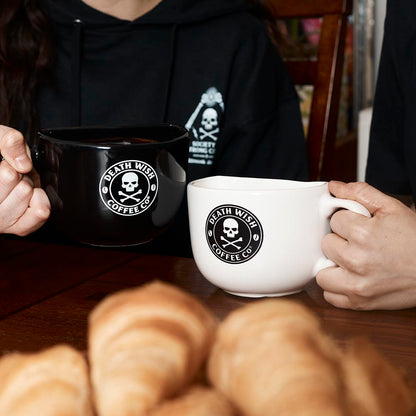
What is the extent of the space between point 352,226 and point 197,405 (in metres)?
0.36

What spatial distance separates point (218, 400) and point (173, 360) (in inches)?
0.8

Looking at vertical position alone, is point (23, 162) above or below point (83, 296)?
above

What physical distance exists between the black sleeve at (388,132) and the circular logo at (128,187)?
570 millimetres

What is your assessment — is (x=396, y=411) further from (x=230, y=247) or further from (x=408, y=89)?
(x=408, y=89)

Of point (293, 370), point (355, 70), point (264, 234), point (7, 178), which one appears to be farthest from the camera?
point (355, 70)

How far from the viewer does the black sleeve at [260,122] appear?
116 centimetres

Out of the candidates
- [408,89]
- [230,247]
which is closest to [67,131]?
[230,247]

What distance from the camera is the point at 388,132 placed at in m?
1.01

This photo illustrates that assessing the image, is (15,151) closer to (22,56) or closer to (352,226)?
(352,226)

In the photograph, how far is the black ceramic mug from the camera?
0.54 m

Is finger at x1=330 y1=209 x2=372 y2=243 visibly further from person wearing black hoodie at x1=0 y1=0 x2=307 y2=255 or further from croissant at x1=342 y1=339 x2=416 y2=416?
person wearing black hoodie at x1=0 y1=0 x2=307 y2=255

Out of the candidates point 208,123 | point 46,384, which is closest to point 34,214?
point 46,384

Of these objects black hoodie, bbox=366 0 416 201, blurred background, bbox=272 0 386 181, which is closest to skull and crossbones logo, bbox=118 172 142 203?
black hoodie, bbox=366 0 416 201

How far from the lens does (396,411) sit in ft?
0.68
